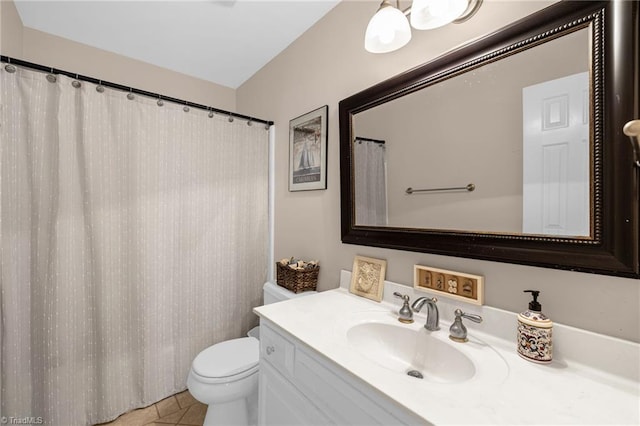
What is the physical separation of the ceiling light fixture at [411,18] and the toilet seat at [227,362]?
1.67 m

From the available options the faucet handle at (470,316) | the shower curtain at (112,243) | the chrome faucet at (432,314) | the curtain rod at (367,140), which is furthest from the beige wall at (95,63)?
the faucet handle at (470,316)

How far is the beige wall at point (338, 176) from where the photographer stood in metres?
0.76

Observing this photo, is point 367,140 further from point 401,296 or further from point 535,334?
point 535,334

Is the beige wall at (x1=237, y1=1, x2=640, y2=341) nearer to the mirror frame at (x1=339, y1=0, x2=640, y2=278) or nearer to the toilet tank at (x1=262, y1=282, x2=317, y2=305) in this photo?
the mirror frame at (x1=339, y1=0, x2=640, y2=278)

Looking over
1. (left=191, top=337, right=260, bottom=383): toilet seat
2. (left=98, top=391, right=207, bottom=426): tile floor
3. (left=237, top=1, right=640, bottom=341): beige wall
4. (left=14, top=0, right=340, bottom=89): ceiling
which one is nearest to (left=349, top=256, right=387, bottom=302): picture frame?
(left=237, top=1, right=640, bottom=341): beige wall

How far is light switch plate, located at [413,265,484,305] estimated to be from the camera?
0.96 meters

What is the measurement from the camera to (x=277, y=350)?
103 centimetres

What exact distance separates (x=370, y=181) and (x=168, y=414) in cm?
182

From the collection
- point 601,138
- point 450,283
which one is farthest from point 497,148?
point 450,283

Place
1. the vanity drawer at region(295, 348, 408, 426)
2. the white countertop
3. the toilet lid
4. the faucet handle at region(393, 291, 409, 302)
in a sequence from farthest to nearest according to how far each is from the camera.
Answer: the toilet lid, the faucet handle at region(393, 291, 409, 302), the vanity drawer at region(295, 348, 408, 426), the white countertop

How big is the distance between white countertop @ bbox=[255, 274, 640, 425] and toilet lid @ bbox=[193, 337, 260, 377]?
0.72 metres

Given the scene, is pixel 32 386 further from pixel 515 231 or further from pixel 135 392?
pixel 515 231

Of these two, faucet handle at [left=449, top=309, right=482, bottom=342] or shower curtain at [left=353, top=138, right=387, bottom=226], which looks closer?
faucet handle at [left=449, top=309, right=482, bottom=342]

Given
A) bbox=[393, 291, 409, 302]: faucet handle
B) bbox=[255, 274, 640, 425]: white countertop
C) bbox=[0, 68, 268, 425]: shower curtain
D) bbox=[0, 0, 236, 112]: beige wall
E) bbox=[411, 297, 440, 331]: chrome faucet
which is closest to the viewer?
bbox=[255, 274, 640, 425]: white countertop
